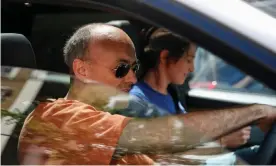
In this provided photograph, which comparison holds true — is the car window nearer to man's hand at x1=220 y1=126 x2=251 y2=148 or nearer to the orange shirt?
man's hand at x1=220 y1=126 x2=251 y2=148

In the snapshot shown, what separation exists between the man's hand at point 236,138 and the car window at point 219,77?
4.9 inches

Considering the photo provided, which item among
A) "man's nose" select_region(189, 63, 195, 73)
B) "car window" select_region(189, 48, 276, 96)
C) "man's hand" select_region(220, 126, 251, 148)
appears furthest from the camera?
"man's nose" select_region(189, 63, 195, 73)

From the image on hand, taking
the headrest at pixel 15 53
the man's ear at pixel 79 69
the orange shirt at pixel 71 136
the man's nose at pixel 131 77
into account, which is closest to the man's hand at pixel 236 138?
the orange shirt at pixel 71 136

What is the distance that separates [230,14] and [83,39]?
540 millimetres

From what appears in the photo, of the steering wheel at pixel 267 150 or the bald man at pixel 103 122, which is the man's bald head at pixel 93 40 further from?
the steering wheel at pixel 267 150

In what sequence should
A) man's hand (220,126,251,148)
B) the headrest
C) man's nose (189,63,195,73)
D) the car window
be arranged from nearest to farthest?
the car window, man's hand (220,126,251,148), man's nose (189,63,195,73), the headrest

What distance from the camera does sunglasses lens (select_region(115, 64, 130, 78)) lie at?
2215 millimetres

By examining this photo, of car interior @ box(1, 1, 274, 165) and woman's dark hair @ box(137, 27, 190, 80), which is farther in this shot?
car interior @ box(1, 1, 274, 165)

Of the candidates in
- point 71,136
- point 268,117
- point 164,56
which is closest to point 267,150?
point 268,117

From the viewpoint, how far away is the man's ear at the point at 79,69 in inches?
89.0

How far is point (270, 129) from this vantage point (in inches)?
84.9

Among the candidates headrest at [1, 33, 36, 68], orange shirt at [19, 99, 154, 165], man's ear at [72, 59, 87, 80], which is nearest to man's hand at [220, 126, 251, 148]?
orange shirt at [19, 99, 154, 165]

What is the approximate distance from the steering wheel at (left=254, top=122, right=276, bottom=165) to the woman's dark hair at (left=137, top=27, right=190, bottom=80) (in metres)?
0.36

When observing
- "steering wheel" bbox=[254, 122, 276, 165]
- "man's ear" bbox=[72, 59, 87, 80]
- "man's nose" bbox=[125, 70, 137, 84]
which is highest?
"man's nose" bbox=[125, 70, 137, 84]
